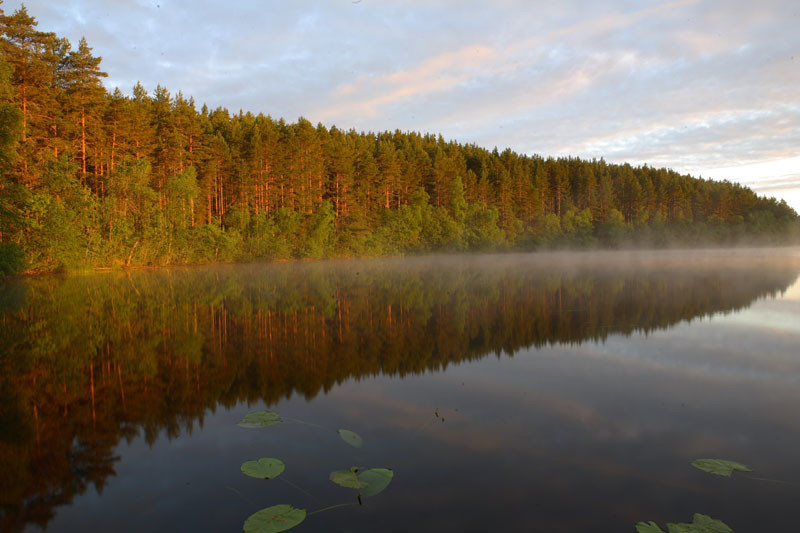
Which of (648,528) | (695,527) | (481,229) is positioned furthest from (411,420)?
(481,229)

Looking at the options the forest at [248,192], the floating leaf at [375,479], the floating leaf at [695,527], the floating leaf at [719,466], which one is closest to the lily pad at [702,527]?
the floating leaf at [695,527]

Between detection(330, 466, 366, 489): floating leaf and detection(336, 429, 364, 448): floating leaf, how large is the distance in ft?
1.92

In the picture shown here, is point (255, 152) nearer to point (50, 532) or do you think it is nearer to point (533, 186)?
point (50, 532)

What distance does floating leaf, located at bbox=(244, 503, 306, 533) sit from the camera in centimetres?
307

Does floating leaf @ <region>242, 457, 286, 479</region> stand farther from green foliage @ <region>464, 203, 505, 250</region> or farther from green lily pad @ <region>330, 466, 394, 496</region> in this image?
green foliage @ <region>464, 203, 505, 250</region>

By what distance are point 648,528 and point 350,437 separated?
2.67 meters

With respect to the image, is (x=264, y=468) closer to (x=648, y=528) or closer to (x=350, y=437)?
(x=350, y=437)

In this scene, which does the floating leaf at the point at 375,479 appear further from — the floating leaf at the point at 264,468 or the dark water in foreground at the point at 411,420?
the floating leaf at the point at 264,468

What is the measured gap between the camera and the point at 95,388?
6.23 meters

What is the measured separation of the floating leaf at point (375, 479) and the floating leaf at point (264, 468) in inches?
28.5

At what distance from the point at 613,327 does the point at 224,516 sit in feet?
30.2

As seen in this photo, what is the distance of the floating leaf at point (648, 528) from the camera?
2.99 meters

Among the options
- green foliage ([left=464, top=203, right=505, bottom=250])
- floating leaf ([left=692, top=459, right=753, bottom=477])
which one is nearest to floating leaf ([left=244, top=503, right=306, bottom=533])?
floating leaf ([left=692, top=459, right=753, bottom=477])

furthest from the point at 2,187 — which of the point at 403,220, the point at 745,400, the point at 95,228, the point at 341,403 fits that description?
the point at 403,220
